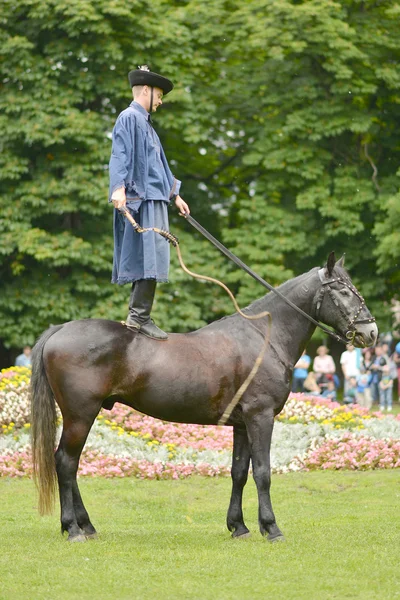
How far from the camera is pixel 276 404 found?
8688mm

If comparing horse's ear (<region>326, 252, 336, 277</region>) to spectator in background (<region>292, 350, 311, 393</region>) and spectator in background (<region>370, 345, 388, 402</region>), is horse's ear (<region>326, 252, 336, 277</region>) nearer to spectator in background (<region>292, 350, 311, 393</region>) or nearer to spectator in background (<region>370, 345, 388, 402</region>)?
spectator in background (<region>292, 350, 311, 393</region>)

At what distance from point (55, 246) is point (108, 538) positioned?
16857 millimetres

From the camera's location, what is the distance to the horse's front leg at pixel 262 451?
8.56 meters

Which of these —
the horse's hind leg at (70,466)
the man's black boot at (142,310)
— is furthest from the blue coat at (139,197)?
the horse's hind leg at (70,466)

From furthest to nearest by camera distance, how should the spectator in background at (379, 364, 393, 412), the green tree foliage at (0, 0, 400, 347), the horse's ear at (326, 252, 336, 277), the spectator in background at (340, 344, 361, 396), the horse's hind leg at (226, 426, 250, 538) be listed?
the green tree foliage at (0, 0, 400, 347), the spectator in background at (379, 364, 393, 412), the spectator in background at (340, 344, 361, 396), the horse's hind leg at (226, 426, 250, 538), the horse's ear at (326, 252, 336, 277)

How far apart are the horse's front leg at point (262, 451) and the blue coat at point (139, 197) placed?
4.75 feet

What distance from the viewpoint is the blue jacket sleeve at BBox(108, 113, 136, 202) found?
8383 millimetres

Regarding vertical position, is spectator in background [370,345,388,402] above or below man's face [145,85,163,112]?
below

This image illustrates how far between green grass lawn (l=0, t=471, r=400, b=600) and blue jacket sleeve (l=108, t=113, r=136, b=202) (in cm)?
304

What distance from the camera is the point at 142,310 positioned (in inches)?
339

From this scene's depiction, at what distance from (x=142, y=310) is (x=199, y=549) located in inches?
81.6

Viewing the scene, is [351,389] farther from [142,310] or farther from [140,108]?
[140,108]

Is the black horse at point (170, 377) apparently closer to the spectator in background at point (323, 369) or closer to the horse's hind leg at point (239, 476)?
the horse's hind leg at point (239, 476)

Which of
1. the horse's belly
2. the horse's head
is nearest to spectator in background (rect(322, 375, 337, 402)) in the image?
the horse's head
